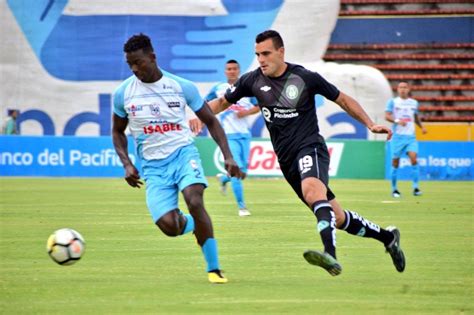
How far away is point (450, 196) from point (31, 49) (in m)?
18.0

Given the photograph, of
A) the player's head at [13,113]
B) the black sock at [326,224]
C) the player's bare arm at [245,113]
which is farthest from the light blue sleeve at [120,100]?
the player's head at [13,113]

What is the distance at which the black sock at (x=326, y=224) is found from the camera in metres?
9.70

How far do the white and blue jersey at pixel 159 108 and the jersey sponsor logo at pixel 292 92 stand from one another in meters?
0.88

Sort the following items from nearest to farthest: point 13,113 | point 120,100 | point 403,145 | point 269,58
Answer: point 120,100, point 269,58, point 403,145, point 13,113

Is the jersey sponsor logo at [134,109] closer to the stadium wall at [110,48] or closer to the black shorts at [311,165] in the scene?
the black shorts at [311,165]

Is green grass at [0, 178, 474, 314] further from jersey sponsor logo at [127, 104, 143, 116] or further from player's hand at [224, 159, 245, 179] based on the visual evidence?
jersey sponsor logo at [127, 104, 143, 116]

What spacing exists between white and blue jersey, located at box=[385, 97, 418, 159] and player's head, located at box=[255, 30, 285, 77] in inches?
561

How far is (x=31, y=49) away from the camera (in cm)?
3694

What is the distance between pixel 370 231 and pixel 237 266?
1.42 metres

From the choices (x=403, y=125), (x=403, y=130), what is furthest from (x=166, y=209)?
(x=403, y=130)

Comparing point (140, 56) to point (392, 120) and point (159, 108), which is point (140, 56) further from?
point (392, 120)

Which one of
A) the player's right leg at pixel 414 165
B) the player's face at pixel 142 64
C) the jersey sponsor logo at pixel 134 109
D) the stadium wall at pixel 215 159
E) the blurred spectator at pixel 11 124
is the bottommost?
the jersey sponsor logo at pixel 134 109

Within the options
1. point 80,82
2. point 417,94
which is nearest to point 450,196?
point 80,82

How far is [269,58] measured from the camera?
34.9 ft
